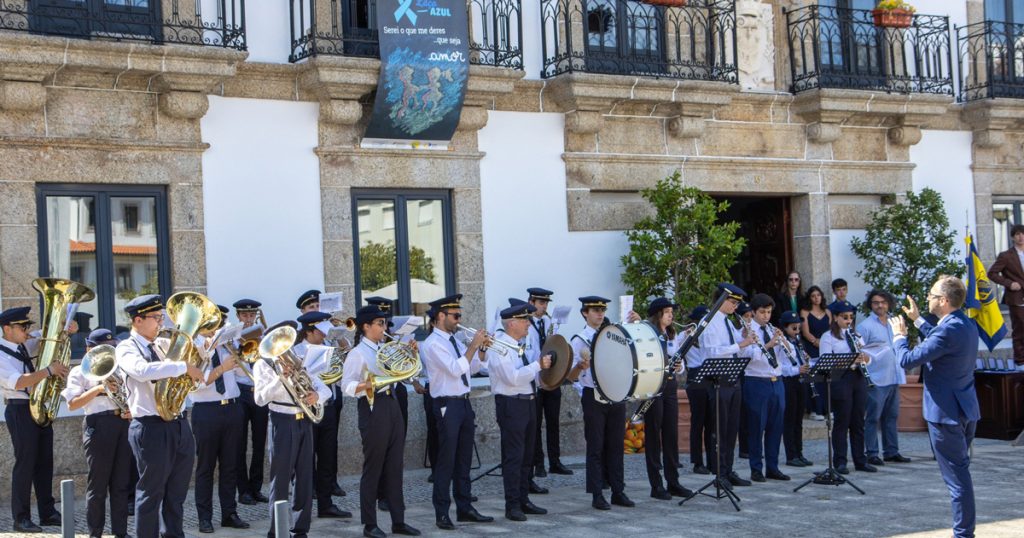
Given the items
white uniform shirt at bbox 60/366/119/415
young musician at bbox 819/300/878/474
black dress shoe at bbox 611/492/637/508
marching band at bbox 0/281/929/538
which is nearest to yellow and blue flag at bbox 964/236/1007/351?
young musician at bbox 819/300/878/474

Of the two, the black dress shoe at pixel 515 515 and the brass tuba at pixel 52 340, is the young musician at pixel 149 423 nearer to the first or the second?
the brass tuba at pixel 52 340

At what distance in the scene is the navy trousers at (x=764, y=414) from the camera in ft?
38.5

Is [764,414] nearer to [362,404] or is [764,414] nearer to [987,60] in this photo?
[362,404]

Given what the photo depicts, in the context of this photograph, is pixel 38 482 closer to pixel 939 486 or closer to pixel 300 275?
pixel 300 275

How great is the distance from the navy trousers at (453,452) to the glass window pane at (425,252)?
3.44 meters

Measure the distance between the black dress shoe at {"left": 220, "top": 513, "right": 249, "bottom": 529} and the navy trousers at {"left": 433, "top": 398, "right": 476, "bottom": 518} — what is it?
4.86 feet

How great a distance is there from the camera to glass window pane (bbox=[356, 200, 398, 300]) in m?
13.2

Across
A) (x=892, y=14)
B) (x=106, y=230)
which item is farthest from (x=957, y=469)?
(x=892, y=14)

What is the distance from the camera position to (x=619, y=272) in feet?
47.0

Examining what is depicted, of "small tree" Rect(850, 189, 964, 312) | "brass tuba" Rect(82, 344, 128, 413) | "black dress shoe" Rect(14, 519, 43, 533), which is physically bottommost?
"black dress shoe" Rect(14, 519, 43, 533)

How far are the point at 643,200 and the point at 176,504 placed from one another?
738 cm

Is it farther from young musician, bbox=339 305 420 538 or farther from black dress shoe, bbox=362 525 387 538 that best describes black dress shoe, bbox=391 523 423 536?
black dress shoe, bbox=362 525 387 538

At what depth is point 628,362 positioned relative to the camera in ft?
32.4

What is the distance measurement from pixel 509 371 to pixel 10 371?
3.82m
